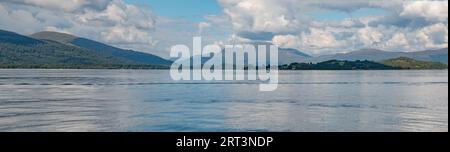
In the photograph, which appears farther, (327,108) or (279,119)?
(327,108)

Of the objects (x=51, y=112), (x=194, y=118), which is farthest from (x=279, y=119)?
(x=51, y=112)

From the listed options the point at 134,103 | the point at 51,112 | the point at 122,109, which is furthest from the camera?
the point at 134,103

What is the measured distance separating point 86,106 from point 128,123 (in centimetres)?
1356

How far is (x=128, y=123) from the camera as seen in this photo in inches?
1241

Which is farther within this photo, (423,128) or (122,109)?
(122,109)

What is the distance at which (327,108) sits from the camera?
138ft

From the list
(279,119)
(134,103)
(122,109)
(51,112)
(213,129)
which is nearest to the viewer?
(213,129)
